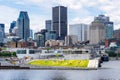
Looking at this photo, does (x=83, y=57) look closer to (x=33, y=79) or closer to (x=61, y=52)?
(x=61, y=52)

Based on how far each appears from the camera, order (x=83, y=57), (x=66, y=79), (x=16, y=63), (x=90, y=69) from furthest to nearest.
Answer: (x=83, y=57) < (x=16, y=63) < (x=90, y=69) < (x=66, y=79)

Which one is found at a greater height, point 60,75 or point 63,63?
point 63,63

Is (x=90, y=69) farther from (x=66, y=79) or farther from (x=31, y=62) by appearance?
(x=66, y=79)

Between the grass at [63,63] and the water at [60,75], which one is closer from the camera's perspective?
the water at [60,75]

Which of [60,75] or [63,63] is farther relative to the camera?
[63,63]

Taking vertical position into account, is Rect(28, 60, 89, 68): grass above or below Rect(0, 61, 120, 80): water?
above

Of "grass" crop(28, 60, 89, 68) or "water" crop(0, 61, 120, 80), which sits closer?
"water" crop(0, 61, 120, 80)

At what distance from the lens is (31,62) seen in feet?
484

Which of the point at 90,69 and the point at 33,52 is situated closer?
the point at 90,69

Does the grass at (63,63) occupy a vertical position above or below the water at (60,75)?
above

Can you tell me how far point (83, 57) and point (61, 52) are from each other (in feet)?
75.6

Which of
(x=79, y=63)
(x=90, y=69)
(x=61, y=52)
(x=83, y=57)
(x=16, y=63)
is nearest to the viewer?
(x=90, y=69)

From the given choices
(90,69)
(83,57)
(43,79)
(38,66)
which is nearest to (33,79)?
(43,79)

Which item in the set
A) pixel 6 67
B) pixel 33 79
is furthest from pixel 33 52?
pixel 33 79
